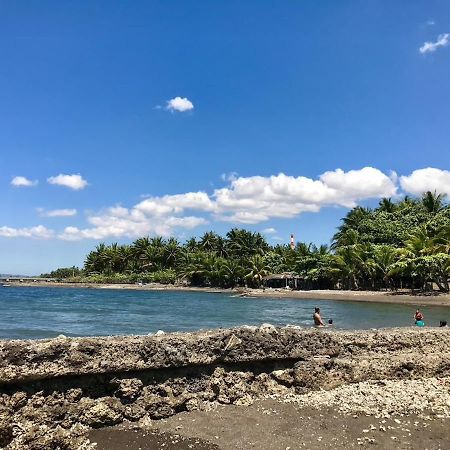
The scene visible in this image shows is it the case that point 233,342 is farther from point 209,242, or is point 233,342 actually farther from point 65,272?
point 65,272

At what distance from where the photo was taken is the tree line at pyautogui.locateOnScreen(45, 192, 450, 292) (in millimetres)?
51562

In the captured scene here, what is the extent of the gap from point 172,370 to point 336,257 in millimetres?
56689

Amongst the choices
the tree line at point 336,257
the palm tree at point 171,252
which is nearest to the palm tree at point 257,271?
the tree line at point 336,257

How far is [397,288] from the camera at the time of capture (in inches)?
2356

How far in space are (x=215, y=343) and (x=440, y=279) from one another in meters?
49.5

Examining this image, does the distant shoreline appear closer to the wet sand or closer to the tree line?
the tree line

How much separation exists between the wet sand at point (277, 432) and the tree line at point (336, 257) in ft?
140

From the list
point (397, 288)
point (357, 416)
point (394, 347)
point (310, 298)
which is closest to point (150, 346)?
point (357, 416)

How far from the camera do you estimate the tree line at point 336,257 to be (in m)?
51.6

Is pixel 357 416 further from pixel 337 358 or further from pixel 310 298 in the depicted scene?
pixel 310 298

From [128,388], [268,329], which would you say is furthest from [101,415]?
[268,329]

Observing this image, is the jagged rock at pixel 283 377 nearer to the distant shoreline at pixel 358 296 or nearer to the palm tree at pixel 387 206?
the distant shoreline at pixel 358 296

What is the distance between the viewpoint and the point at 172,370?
763 cm

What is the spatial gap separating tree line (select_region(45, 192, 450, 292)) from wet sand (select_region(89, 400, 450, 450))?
42.7m
